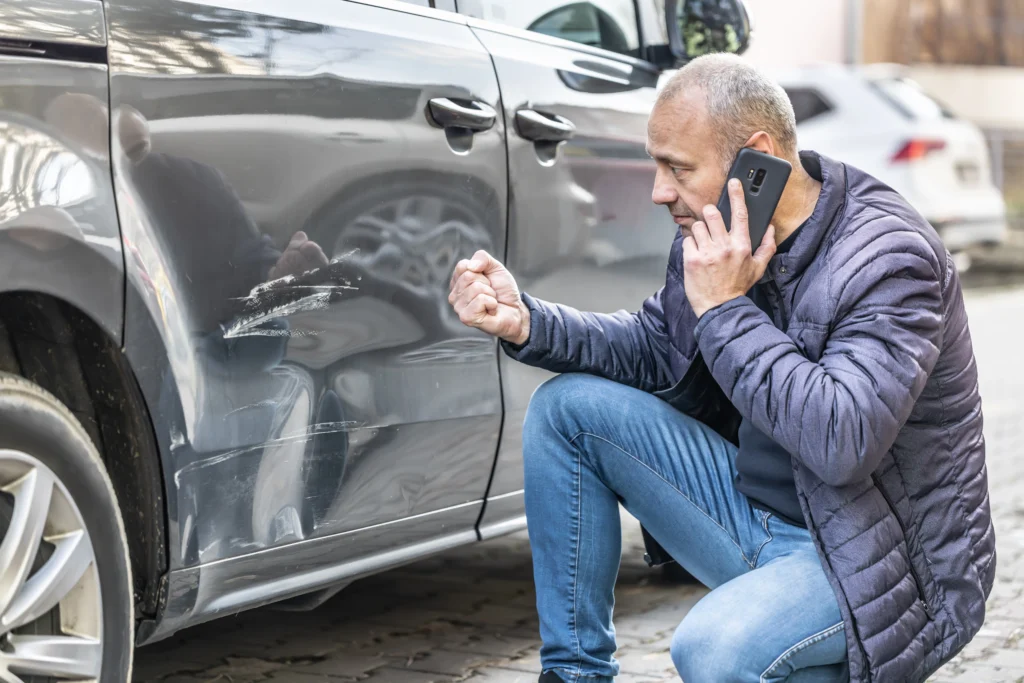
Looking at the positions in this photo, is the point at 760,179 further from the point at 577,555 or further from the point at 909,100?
the point at 909,100

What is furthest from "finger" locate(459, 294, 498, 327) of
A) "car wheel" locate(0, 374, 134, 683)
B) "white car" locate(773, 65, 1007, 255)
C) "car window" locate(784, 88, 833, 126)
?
"car window" locate(784, 88, 833, 126)

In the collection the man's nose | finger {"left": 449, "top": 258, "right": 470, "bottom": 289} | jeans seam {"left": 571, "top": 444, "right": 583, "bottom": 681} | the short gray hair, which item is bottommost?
jeans seam {"left": 571, "top": 444, "right": 583, "bottom": 681}

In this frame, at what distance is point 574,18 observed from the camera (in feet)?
11.2

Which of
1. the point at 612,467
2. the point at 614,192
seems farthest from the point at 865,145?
the point at 612,467

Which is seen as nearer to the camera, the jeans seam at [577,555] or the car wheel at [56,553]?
the car wheel at [56,553]

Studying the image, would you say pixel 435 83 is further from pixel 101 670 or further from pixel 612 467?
pixel 101 670

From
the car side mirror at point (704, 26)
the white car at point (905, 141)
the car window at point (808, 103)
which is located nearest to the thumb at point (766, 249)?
the car side mirror at point (704, 26)

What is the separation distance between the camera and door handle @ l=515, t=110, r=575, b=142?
2.97 metres

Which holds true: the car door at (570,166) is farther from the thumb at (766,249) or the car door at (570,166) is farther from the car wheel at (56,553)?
the car wheel at (56,553)

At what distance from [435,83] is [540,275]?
1.74ft

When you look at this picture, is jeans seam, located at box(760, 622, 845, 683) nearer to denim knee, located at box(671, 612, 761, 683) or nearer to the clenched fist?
denim knee, located at box(671, 612, 761, 683)

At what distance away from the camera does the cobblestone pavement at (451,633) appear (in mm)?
3059

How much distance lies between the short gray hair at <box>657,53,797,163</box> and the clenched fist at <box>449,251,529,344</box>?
1.63 ft

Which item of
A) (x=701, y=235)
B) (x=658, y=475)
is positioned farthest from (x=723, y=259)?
(x=658, y=475)
